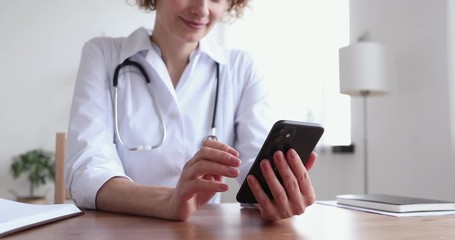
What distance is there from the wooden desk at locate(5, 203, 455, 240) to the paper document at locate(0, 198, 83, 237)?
0.01 metres

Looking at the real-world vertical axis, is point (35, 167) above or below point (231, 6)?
below

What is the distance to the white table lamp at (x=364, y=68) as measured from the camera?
2.17 meters

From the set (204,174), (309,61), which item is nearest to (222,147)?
(204,174)

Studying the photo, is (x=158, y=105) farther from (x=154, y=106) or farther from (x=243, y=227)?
(x=243, y=227)

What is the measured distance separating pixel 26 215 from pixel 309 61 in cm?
235

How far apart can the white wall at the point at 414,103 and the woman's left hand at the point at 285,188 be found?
1383 mm

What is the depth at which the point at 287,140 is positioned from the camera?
70cm

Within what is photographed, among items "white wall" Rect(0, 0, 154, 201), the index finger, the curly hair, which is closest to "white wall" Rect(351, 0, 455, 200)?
the curly hair

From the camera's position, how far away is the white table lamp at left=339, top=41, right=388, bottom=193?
2174mm

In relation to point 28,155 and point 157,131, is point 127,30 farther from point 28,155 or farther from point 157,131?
point 157,131

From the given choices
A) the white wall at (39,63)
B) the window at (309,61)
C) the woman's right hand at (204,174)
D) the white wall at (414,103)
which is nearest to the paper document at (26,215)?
the woman's right hand at (204,174)

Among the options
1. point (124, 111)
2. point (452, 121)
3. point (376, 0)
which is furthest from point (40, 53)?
point (452, 121)

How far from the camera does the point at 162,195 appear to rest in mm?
784

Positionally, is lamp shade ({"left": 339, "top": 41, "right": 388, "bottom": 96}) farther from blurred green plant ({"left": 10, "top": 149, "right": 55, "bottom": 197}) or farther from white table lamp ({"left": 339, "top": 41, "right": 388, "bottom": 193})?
blurred green plant ({"left": 10, "top": 149, "right": 55, "bottom": 197})
